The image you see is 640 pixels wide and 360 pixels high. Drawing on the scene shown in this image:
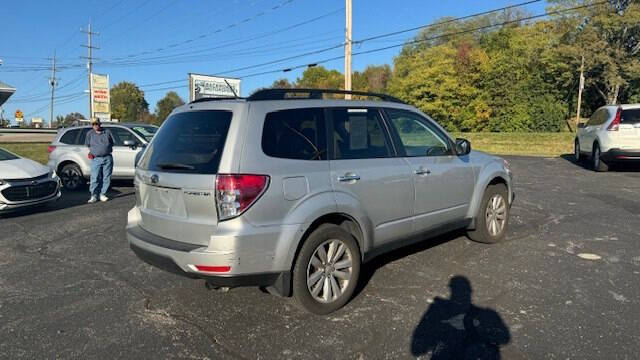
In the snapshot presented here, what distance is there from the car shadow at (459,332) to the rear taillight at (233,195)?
1.55 meters

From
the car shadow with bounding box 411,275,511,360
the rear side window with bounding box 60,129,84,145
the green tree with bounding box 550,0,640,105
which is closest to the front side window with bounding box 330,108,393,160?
the car shadow with bounding box 411,275,511,360

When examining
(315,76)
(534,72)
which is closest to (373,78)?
(315,76)

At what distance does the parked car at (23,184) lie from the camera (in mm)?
7629

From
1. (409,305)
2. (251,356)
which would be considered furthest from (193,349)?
(409,305)

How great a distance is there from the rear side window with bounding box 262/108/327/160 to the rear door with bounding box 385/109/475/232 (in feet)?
3.23

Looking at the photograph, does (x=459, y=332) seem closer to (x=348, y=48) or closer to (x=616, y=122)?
(x=616, y=122)

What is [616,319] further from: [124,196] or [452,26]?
[452,26]

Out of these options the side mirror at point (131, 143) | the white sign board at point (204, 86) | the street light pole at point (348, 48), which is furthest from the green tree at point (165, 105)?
the side mirror at point (131, 143)

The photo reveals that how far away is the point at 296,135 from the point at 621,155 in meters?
10.7

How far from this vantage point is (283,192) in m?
3.40

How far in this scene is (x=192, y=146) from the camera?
3.60 metres

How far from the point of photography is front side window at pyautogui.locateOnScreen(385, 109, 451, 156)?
4.62 metres

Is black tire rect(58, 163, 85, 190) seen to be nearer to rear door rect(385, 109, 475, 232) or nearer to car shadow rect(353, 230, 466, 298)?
car shadow rect(353, 230, 466, 298)

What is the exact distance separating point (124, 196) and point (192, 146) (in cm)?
722
